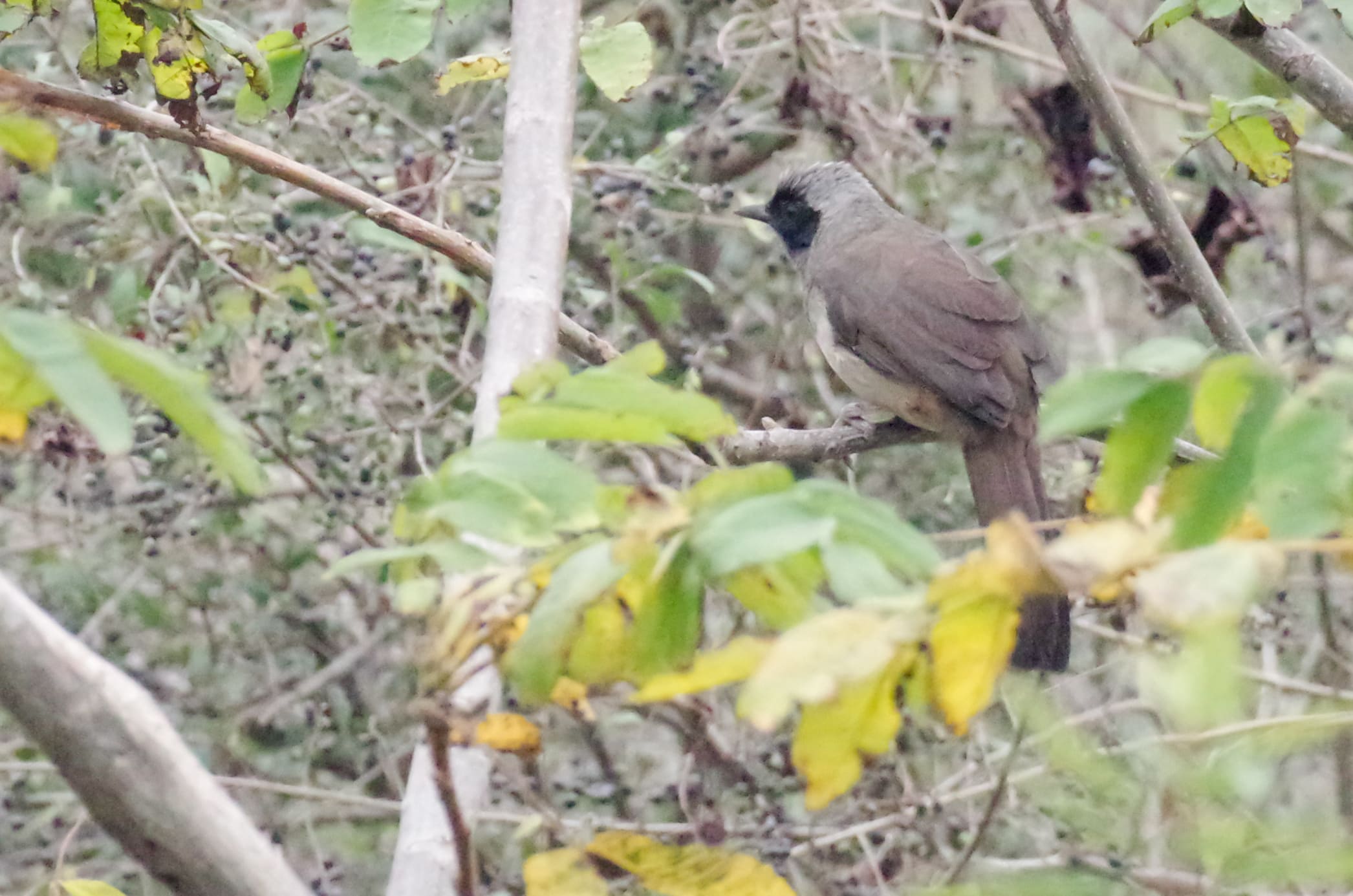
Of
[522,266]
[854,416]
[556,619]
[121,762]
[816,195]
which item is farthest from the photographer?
[816,195]

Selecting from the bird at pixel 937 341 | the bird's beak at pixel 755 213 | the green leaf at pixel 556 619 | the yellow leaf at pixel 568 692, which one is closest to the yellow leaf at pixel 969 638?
the green leaf at pixel 556 619

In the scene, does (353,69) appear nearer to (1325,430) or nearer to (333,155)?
(333,155)

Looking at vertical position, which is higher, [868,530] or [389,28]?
→ [389,28]

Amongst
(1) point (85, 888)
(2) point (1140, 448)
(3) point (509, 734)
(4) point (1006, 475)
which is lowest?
(4) point (1006, 475)

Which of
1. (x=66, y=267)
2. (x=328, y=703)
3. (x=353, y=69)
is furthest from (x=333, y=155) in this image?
(x=328, y=703)

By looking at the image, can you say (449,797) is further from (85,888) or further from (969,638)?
(85,888)

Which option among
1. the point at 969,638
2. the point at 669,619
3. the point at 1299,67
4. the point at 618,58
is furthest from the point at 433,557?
the point at 1299,67

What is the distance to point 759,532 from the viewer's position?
108cm

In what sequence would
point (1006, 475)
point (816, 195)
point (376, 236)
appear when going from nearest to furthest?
1. point (376, 236)
2. point (1006, 475)
3. point (816, 195)

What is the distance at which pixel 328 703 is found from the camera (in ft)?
14.2

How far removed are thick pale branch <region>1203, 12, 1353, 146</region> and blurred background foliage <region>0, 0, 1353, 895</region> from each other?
350 millimetres

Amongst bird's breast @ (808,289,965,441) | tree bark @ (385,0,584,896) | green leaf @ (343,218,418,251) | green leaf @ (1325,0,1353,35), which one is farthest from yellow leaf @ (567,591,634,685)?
bird's breast @ (808,289,965,441)

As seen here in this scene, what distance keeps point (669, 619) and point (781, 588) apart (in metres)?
0.10

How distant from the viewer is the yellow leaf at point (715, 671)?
1092mm
